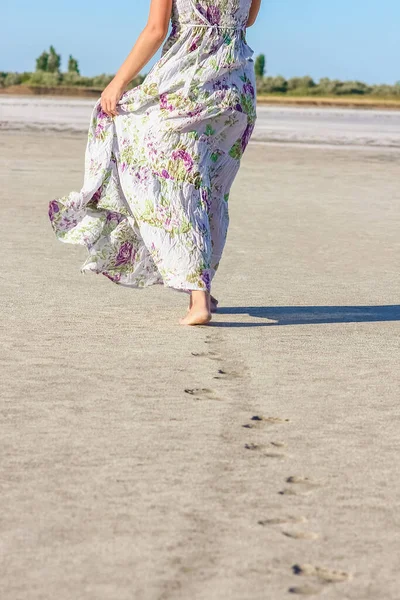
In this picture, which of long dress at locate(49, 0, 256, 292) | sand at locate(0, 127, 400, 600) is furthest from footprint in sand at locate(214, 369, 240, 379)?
long dress at locate(49, 0, 256, 292)

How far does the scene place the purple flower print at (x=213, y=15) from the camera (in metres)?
5.44

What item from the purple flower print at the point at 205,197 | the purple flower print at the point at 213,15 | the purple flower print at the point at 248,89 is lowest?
the purple flower print at the point at 205,197

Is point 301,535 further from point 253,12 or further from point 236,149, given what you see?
point 253,12

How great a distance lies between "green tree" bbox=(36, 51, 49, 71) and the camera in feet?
276

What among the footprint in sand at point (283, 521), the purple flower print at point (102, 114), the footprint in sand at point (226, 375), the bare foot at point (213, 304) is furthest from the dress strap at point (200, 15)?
the footprint in sand at point (283, 521)

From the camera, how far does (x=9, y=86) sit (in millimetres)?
67188

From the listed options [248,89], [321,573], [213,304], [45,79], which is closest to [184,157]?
[248,89]

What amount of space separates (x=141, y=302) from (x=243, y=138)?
3.79ft

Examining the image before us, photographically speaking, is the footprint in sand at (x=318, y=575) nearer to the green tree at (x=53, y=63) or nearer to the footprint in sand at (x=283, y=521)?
the footprint in sand at (x=283, y=521)

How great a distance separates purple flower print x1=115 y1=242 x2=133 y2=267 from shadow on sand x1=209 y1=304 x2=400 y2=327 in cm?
48

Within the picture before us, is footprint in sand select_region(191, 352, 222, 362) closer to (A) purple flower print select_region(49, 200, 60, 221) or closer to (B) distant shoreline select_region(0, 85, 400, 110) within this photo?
(A) purple flower print select_region(49, 200, 60, 221)

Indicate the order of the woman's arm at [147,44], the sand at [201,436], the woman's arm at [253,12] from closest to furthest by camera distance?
the sand at [201,436] → the woman's arm at [147,44] → the woman's arm at [253,12]

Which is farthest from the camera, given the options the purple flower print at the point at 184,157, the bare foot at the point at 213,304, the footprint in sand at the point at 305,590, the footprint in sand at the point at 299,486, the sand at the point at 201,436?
the bare foot at the point at 213,304

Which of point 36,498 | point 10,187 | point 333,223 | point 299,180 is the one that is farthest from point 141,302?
point 299,180
